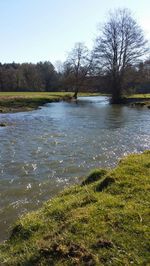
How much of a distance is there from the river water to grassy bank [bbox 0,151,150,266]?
952mm

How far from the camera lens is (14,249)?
650cm

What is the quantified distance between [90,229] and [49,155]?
9.11 meters

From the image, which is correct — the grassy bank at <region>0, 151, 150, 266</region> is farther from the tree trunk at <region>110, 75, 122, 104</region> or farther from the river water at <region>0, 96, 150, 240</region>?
the tree trunk at <region>110, 75, 122, 104</region>

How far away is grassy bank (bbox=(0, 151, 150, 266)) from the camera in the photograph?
5.73 m

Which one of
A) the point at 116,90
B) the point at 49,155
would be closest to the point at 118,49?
the point at 116,90

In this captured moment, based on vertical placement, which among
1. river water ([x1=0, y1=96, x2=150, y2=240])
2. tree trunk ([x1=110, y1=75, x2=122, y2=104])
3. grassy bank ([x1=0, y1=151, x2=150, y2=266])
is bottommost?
river water ([x1=0, y1=96, x2=150, y2=240])

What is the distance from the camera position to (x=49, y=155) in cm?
1557

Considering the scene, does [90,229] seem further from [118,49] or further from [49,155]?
[118,49]

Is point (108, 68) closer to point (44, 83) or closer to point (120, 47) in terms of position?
point (120, 47)

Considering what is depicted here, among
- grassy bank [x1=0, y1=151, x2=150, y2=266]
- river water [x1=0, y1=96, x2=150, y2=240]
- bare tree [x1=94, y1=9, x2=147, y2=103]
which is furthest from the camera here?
bare tree [x1=94, y1=9, x2=147, y2=103]

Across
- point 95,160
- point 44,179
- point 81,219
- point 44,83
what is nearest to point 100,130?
point 95,160

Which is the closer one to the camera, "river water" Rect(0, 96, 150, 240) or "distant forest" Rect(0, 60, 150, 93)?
"river water" Rect(0, 96, 150, 240)

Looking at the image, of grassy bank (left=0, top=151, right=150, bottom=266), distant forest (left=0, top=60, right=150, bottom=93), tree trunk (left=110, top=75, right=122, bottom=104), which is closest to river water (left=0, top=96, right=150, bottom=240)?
grassy bank (left=0, top=151, right=150, bottom=266)

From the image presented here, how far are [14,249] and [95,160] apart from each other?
27.5 feet
